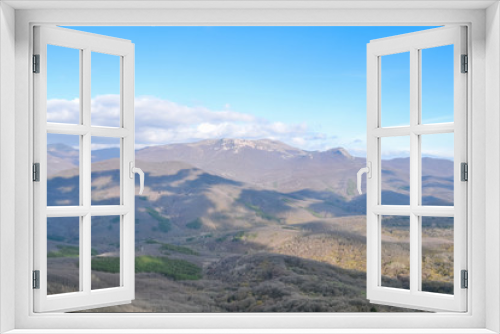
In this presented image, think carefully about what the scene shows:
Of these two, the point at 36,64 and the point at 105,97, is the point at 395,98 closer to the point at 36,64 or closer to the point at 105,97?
the point at 105,97

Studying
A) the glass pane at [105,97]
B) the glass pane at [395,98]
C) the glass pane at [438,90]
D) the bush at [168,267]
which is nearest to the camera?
the glass pane at [438,90]

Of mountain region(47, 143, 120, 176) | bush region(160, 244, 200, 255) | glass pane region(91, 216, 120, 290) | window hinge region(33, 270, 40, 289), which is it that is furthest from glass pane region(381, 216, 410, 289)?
window hinge region(33, 270, 40, 289)

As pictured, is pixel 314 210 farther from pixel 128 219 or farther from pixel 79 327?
pixel 79 327

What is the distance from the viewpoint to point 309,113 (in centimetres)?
735

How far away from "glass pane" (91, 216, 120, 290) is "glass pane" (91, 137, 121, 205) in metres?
0.35

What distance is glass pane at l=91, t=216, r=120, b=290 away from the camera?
23.2ft

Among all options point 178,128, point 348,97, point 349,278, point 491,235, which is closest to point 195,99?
point 178,128

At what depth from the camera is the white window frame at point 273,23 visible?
219 cm

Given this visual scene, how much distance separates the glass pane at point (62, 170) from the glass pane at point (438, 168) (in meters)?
5.01

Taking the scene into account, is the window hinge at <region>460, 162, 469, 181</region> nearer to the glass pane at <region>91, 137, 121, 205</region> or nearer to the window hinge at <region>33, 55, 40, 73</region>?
the window hinge at <region>33, 55, 40, 73</region>

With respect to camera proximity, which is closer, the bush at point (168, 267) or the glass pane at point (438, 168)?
the glass pane at point (438, 168)

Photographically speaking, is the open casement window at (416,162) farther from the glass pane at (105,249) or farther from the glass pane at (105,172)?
the glass pane at (105,249)

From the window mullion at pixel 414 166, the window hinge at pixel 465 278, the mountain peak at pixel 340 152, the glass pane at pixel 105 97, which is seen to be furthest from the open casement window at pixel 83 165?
the mountain peak at pixel 340 152

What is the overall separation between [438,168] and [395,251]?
1381 millimetres
